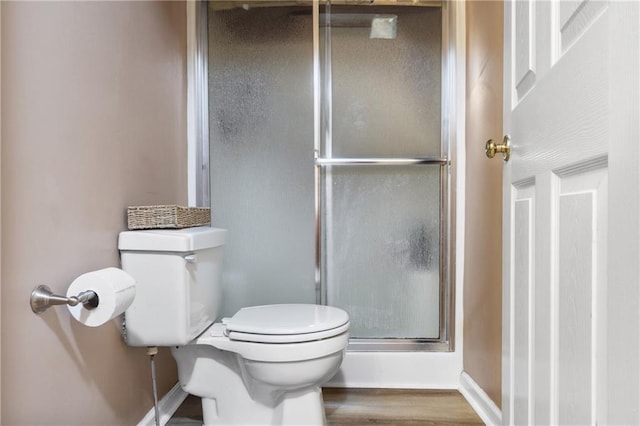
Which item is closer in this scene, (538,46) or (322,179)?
(538,46)

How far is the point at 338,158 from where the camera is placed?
206 centimetres

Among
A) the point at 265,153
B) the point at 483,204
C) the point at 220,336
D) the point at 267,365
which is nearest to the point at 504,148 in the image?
the point at 483,204

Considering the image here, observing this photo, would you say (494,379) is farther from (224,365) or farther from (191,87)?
(191,87)

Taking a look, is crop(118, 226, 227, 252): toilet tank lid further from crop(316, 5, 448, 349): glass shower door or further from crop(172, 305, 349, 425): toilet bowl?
crop(316, 5, 448, 349): glass shower door

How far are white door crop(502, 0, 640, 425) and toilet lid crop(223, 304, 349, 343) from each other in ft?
2.01

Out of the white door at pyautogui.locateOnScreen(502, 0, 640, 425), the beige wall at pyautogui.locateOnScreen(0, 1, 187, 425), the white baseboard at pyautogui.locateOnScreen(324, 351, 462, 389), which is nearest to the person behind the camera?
the white door at pyautogui.locateOnScreen(502, 0, 640, 425)

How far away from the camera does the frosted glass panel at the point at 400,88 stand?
2061mm

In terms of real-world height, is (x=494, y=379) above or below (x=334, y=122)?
below

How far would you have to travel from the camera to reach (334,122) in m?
2.07

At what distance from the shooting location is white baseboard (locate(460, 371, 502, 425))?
5.16 ft

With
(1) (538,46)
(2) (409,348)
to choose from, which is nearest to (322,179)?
(2) (409,348)

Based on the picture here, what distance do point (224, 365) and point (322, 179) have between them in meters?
0.95

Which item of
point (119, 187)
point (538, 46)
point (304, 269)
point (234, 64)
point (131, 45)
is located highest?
point (234, 64)

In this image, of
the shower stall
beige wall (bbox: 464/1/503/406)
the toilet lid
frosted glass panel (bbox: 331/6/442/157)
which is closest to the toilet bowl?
the toilet lid
